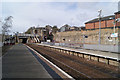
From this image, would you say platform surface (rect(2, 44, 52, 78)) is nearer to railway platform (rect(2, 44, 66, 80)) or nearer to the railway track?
railway platform (rect(2, 44, 66, 80))

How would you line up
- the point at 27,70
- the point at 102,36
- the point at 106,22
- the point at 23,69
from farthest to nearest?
the point at 106,22 → the point at 102,36 → the point at 23,69 → the point at 27,70

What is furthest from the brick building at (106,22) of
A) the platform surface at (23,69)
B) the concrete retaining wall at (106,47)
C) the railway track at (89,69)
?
the platform surface at (23,69)

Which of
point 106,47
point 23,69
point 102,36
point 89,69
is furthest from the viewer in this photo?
point 102,36

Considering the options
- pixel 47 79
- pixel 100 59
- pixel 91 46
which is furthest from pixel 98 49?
pixel 47 79

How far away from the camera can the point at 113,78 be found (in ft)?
31.4

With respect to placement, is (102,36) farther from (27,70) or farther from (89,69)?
(27,70)

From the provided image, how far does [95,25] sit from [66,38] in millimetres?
17589

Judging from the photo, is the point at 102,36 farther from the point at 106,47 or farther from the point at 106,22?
the point at 106,22

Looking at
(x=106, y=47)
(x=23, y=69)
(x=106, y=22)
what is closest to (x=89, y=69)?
(x=23, y=69)

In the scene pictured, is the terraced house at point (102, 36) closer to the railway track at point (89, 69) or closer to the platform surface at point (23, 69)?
the railway track at point (89, 69)

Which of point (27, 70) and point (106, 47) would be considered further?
point (106, 47)

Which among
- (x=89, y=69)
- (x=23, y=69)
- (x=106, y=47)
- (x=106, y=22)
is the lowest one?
(x=89, y=69)

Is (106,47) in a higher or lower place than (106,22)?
lower

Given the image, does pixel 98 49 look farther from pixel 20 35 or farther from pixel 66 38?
pixel 20 35
